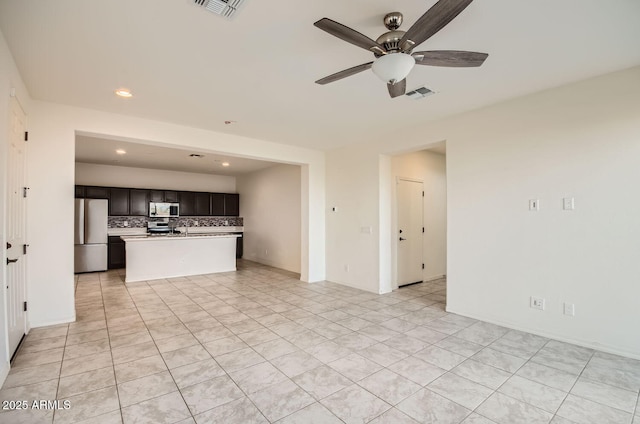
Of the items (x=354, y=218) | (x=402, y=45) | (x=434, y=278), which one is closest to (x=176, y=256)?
(x=354, y=218)

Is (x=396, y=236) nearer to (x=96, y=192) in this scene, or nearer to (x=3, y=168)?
(x=3, y=168)

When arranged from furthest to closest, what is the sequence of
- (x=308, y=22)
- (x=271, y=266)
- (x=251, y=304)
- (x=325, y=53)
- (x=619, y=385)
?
(x=271, y=266) → (x=251, y=304) → (x=325, y=53) → (x=619, y=385) → (x=308, y=22)

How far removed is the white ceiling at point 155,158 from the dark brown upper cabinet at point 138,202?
71cm

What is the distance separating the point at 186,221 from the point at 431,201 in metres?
6.84

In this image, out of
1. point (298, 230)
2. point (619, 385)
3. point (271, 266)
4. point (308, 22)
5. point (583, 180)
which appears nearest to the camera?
point (308, 22)

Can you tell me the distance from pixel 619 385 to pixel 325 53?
3.47m

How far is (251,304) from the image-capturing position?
175 inches

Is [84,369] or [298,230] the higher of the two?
[298,230]

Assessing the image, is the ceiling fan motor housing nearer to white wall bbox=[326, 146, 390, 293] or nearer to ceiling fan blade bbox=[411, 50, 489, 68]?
ceiling fan blade bbox=[411, 50, 489, 68]

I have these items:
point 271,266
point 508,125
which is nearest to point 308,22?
point 508,125

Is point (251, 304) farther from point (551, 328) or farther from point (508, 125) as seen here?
point (508, 125)

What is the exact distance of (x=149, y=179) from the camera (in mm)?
8477

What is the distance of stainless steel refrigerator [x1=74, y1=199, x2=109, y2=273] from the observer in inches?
266

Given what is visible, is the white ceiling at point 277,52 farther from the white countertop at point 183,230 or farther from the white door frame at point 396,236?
the white countertop at point 183,230
